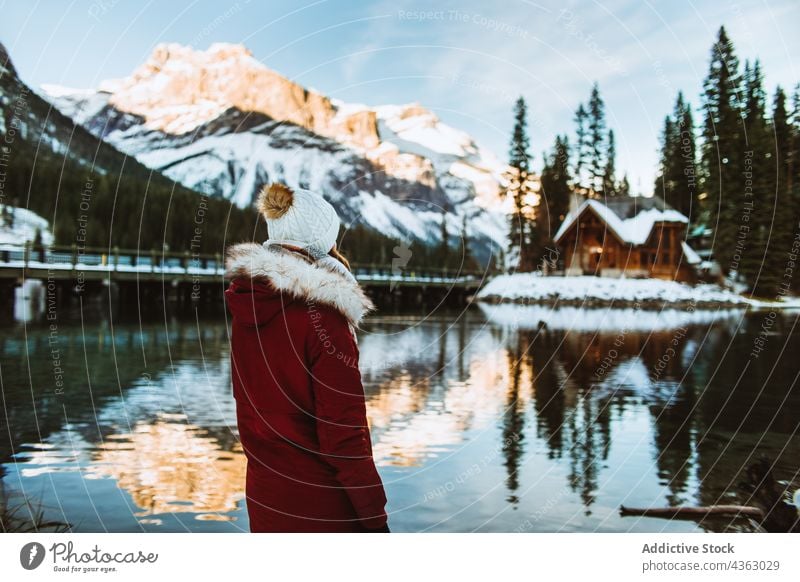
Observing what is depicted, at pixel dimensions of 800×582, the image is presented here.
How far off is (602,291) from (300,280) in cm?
4157

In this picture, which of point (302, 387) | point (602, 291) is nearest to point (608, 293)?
point (602, 291)

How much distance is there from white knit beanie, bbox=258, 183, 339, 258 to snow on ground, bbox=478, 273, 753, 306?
3698 cm

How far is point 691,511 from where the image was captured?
17.7ft

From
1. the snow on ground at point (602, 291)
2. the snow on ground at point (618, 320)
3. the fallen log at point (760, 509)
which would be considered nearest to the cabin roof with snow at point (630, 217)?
the snow on ground at point (602, 291)

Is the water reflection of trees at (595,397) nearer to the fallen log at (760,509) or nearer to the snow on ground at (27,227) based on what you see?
the fallen log at (760,509)

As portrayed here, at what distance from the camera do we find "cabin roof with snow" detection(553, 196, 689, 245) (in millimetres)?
43156

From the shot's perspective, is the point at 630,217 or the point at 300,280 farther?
the point at 630,217

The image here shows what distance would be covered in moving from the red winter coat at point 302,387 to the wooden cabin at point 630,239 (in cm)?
4167

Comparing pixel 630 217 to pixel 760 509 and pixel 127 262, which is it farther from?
pixel 760 509

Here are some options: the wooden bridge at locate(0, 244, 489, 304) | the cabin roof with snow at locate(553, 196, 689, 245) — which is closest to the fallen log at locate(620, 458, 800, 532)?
the wooden bridge at locate(0, 244, 489, 304)

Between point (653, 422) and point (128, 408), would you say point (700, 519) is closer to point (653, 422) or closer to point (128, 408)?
point (653, 422)

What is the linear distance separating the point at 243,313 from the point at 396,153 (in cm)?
412

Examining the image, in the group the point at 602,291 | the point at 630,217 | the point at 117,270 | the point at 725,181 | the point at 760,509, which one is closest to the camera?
the point at 760,509
